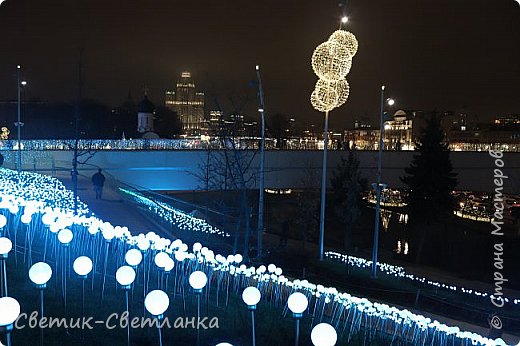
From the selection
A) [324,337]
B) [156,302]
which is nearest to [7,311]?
[156,302]

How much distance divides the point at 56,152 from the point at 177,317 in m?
21.6

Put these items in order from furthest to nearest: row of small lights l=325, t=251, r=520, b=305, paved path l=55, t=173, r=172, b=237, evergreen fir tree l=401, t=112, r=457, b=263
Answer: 1. evergreen fir tree l=401, t=112, r=457, b=263
2. row of small lights l=325, t=251, r=520, b=305
3. paved path l=55, t=173, r=172, b=237

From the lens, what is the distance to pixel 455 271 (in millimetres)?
23938

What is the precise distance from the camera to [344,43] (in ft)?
48.4

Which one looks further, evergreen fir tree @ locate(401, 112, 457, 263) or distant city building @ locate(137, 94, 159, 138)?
distant city building @ locate(137, 94, 159, 138)

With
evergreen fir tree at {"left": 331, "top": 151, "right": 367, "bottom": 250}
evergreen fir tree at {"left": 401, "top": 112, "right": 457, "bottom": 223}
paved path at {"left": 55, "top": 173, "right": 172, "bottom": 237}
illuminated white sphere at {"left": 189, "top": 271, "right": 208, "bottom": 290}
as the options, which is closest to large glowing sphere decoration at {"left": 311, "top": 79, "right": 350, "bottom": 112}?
paved path at {"left": 55, "top": 173, "right": 172, "bottom": 237}

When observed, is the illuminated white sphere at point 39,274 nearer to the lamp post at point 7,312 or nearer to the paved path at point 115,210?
the lamp post at point 7,312

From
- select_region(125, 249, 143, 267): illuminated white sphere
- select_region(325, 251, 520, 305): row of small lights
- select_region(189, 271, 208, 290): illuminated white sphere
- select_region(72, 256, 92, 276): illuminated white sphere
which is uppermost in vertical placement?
select_region(72, 256, 92, 276): illuminated white sphere

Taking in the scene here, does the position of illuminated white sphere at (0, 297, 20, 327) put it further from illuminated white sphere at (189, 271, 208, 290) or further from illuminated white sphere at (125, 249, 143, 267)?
illuminated white sphere at (125, 249, 143, 267)

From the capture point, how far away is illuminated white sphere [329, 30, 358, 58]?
14.7 metres

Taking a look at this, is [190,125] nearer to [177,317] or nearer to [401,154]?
[401,154]

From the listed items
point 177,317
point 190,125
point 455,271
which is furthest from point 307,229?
point 190,125

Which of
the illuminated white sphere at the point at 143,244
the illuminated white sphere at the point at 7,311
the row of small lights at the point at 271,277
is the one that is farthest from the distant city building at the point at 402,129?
the illuminated white sphere at the point at 7,311

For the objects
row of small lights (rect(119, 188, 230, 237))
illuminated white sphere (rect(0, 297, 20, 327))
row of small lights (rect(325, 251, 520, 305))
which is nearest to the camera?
illuminated white sphere (rect(0, 297, 20, 327))
